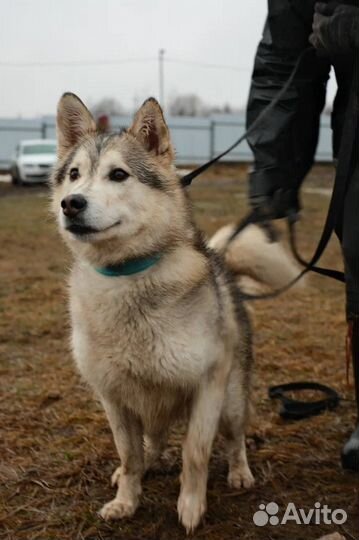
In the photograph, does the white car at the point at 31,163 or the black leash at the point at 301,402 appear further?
the white car at the point at 31,163

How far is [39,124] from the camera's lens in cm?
2902

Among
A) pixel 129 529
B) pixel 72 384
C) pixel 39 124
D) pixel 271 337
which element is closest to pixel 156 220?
pixel 129 529

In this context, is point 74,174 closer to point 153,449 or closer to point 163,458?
point 153,449

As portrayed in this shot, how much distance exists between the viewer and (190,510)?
2.30 metres

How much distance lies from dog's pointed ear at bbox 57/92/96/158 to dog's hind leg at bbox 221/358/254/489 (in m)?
1.12

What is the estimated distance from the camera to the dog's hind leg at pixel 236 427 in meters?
2.57

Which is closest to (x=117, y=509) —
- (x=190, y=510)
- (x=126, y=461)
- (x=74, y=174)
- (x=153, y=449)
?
(x=126, y=461)

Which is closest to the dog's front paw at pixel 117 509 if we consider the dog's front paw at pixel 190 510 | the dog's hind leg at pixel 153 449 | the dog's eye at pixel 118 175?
the dog's front paw at pixel 190 510

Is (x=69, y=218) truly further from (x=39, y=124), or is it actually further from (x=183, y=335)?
(x=39, y=124)

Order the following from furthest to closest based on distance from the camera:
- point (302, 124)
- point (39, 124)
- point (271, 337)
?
point (39, 124) → point (271, 337) → point (302, 124)

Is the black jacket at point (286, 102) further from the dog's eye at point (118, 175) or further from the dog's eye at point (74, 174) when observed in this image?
the dog's eye at point (74, 174)

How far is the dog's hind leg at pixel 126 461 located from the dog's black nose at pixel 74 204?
721 mm

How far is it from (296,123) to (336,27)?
52 centimetres

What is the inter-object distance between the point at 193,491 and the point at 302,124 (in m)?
1.58
